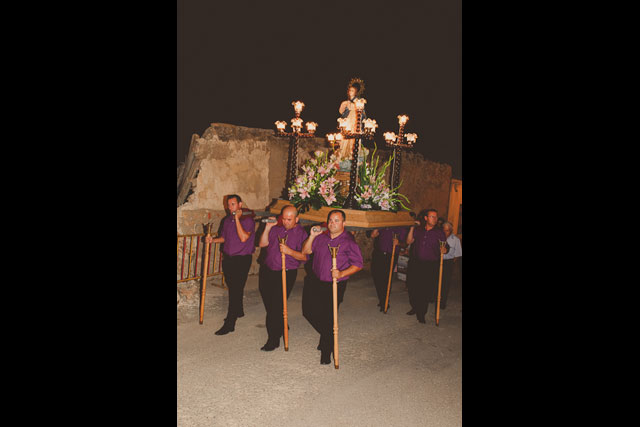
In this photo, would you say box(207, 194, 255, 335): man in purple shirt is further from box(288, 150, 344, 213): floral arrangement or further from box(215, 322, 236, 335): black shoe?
box(288, 150, 344, 213): floral arrangement

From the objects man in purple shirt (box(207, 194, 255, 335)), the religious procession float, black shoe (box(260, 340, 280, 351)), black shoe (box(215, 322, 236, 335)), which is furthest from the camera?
the religious procession float

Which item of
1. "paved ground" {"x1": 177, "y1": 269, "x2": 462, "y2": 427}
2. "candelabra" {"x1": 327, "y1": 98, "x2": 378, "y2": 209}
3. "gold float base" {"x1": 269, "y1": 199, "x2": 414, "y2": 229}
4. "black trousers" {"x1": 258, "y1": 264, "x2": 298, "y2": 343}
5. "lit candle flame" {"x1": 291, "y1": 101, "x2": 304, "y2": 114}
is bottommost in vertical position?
"paved ground" {"x1": 177, "y1": 269, "x2": 462, "y2": 427}

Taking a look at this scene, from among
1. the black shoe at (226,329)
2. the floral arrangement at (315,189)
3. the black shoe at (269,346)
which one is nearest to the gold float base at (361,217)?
the floral arrangement at (315,189)

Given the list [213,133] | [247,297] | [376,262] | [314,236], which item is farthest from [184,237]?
[376,262]

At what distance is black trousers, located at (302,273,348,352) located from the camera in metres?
5.07

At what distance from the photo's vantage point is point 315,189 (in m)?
6.75

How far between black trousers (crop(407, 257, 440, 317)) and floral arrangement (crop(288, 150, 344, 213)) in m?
1.64

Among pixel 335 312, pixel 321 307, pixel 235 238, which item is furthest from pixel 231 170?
pixel 335 312

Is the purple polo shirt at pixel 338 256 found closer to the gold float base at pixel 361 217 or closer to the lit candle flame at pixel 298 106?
the gold float base at pixel 361 217

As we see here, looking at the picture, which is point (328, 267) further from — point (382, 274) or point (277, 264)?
point (382, 274)

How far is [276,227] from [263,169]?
3.75 meters

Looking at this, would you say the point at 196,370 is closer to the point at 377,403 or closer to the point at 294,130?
the point at 377,403

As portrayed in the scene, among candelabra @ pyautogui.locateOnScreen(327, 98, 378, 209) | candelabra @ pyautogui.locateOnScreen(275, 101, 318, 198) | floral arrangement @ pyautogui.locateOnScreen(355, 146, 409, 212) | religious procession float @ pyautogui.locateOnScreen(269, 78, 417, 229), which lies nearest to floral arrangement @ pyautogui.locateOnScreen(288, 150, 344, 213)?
religious procession float @ pyautogui.locateOnScreen(269, 78, 417, 229)

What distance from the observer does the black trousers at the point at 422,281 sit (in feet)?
22.3
